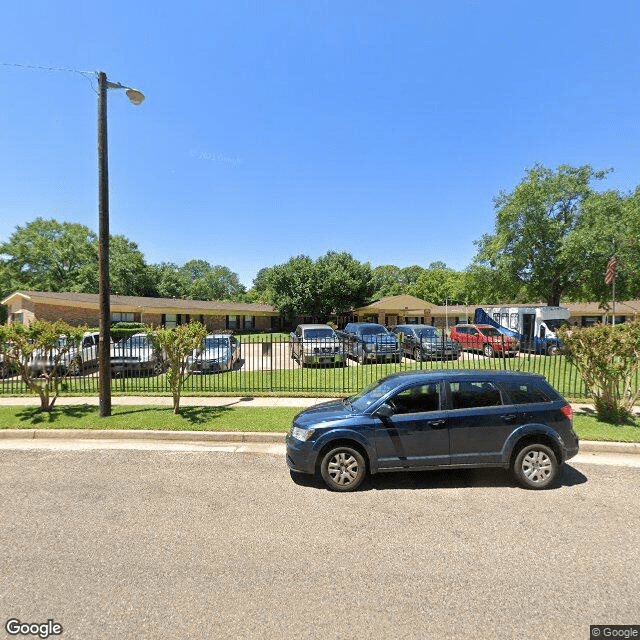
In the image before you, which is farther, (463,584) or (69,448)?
(69,448)

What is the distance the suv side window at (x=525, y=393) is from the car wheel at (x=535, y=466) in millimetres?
627

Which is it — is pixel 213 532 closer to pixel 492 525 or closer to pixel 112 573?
pixel 112 573

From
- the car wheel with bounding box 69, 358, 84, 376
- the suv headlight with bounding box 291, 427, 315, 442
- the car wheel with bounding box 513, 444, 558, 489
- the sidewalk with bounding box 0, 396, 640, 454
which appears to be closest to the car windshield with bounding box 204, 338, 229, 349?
the car wheel with bounding box 69, 358, 84, 376

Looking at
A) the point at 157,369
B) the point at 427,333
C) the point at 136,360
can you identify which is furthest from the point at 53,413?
the point at 427,333

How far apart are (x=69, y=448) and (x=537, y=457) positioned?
815cm

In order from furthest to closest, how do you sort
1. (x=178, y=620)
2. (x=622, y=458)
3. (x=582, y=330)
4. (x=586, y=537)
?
(x=582, y=330), (x=622, y=458), (x=586, y=537), (x=178, y=620)

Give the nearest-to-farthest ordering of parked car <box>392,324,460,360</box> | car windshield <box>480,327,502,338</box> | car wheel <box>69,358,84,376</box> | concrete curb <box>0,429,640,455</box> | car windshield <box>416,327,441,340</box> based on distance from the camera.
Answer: concrete curb <box>0,429,640,455</box> < car wheel <box>69,358,84,376</box> < parked car <box>392,324,460,360</box> < car windshield <box>416,327,441,340</box> < car windshield <box>480,327,502,338</box>

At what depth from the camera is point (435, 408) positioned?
189 inches

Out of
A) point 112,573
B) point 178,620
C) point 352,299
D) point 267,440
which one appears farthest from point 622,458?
point 352,299

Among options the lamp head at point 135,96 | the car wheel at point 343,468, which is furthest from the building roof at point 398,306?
the car wheel at point 343,468

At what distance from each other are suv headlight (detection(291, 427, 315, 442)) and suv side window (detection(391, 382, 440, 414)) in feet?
4.14

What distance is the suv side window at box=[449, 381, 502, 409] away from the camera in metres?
4.81

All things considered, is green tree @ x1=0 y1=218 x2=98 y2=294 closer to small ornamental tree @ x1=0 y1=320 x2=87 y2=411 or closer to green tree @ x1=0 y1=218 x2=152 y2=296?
green tree @ x1=0 y1=218 x2=152 y2=296

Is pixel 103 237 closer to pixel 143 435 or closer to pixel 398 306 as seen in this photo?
pixel 143 435
